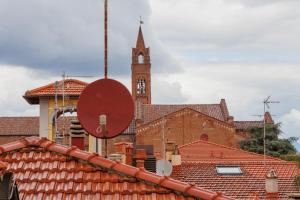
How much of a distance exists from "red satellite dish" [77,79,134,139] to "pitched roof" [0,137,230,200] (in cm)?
70

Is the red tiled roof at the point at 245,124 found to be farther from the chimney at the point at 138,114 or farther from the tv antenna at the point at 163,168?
the tv antenna at the point at 163,168

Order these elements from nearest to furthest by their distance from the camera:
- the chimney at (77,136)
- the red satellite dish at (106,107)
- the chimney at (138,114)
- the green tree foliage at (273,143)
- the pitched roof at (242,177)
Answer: the red satellite dish at (106,107) < the chimney at (77,136) < the pitched roof at (242,177) < the green tree foliage at (273,143) < the chimney at (138,114)

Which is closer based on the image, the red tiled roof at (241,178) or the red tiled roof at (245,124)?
the red tiled roof at (241,178)

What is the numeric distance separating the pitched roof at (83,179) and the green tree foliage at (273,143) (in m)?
53.8

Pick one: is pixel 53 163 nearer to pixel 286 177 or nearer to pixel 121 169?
pixel 121 169

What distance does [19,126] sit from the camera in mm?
80688

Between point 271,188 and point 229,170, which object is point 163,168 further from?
point 229,170

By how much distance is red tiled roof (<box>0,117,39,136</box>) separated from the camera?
3134 inches

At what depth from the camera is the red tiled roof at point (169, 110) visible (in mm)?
71312

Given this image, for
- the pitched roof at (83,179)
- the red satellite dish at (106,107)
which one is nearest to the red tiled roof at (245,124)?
the red satellite dish at (106,107)

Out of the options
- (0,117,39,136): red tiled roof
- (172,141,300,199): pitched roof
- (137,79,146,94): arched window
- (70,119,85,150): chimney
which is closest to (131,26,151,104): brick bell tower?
(137,79,146,94): arched window

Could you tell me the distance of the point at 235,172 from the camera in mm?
31391

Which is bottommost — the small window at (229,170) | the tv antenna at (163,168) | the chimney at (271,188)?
the chimney at (271,188)

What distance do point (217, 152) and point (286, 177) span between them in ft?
54.5
